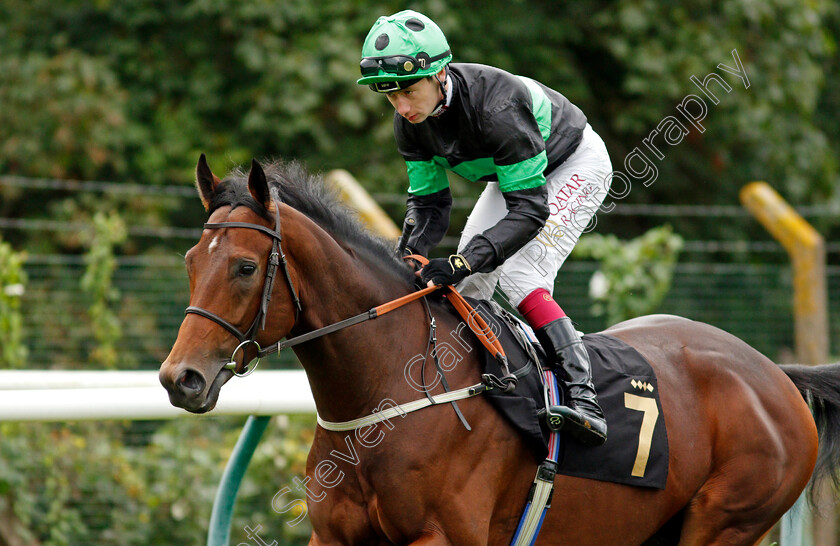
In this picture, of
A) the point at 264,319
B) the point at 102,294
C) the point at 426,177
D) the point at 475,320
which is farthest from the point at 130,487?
the point at 264,319

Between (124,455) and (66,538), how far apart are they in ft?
1.91

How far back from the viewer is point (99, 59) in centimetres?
1036

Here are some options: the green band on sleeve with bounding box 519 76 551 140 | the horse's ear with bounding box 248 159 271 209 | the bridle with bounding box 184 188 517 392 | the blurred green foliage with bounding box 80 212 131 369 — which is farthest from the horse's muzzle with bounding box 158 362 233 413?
the blurred green foliage with bounding box 80 212 131 369

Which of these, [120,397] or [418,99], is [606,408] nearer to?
[418,99]

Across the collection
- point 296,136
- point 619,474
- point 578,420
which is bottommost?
point 296,136

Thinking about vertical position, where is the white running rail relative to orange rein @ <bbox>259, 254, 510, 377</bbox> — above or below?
below

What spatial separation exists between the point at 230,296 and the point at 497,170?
45.7 inches

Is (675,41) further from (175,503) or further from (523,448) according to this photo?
(523,448)

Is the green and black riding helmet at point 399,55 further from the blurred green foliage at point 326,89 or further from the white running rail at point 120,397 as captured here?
the blurred green foliage at point 326,89

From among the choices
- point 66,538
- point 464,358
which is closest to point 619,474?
point 464,358

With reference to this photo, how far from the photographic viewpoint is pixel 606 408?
3668 mm

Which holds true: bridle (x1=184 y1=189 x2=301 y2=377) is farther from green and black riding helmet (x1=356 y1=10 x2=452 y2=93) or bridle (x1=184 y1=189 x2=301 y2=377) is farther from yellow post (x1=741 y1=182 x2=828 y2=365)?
yellow post (x1=741 y1=182 x2=828 y2=365)

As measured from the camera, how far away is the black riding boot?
345 centimetres

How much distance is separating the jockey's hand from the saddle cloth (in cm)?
23
